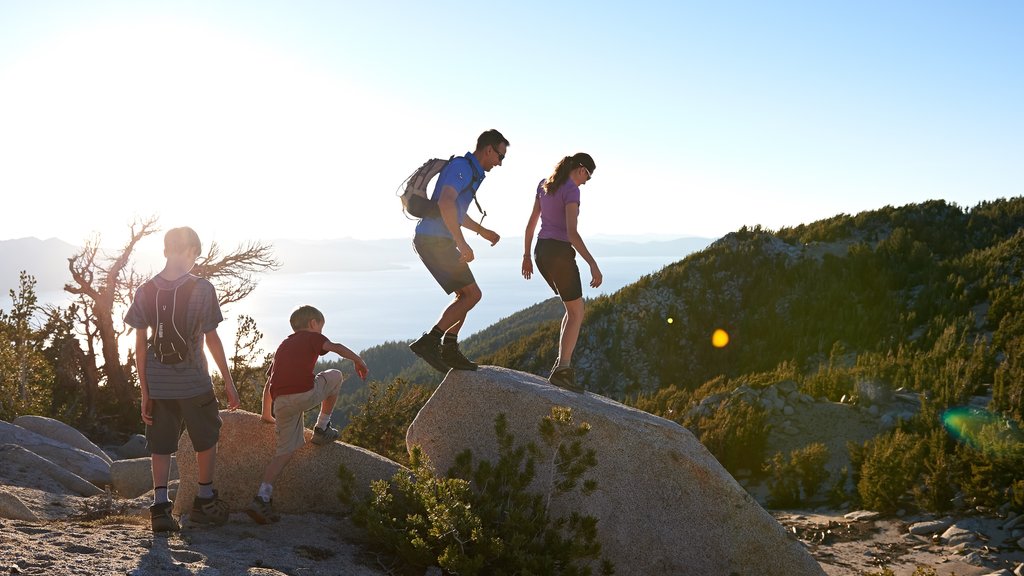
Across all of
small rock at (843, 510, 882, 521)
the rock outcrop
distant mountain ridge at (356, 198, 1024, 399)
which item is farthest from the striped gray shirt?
distant mountain ridge at (356, 198, 1024, 399)

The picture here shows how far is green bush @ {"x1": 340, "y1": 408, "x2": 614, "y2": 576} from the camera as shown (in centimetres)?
441

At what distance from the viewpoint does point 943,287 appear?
53.7ft

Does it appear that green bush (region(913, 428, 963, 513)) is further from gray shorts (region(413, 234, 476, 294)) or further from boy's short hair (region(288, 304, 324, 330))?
boy's short hair (region(288, 304, 324, 330))

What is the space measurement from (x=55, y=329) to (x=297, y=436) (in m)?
Result: 14.5

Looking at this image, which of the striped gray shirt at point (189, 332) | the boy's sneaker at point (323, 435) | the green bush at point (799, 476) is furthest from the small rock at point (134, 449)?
the green bush at point (799, 476)

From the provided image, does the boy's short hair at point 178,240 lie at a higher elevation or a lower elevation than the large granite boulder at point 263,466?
higher

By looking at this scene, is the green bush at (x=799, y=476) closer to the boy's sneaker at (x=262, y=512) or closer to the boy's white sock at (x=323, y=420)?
the boy's white sock at (x=323, y=420)

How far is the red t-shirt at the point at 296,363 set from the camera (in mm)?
5535

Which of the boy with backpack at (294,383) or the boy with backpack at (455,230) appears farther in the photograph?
the boy with backpack at (455,230)

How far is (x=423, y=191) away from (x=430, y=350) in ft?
4.85

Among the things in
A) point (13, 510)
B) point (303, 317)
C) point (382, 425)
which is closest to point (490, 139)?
point (303, 317)

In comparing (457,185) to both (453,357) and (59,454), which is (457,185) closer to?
(453,357)

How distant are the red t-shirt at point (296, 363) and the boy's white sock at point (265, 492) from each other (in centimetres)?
74

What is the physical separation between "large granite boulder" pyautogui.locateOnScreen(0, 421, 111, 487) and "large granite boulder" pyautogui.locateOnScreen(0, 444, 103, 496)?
→ 57cm
